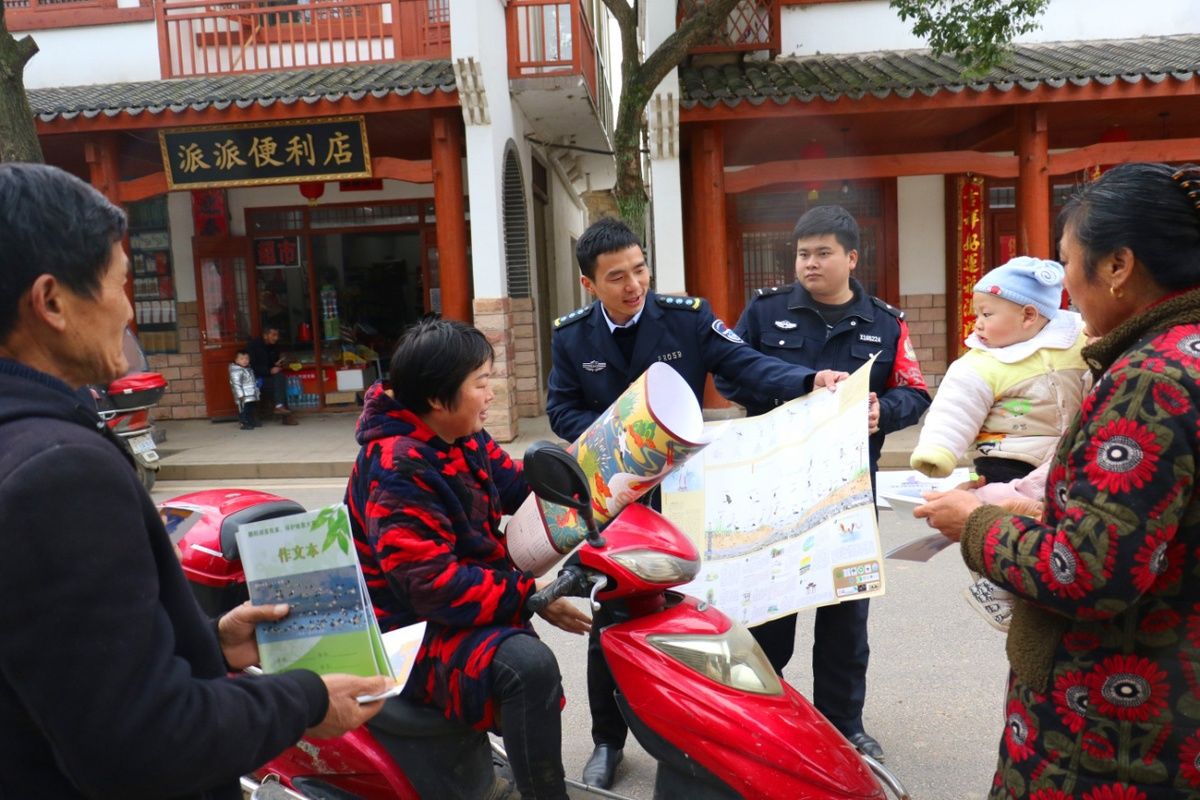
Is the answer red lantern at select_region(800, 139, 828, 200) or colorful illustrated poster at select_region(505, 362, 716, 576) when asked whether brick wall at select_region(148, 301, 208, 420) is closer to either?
red lantern at select_region(800, 139, 828, 200)

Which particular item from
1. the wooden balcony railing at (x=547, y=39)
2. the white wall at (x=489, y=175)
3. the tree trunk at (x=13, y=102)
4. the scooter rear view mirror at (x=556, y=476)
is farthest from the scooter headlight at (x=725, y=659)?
the wooden balcony railing at (x=547, y=39)

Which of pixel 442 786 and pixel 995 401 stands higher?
pixel 995 401

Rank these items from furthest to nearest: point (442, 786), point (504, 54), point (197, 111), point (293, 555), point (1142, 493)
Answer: point (504, 54) < point (197, 111) < point (442, 786) < point (293, 555) < point (1142, 493)

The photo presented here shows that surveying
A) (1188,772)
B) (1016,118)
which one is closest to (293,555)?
(1188,772)

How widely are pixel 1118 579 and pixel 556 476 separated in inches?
36.3

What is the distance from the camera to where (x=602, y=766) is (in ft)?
9.30

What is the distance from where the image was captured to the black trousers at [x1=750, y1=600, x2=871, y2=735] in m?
2.92

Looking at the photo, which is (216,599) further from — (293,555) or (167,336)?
(167,336)

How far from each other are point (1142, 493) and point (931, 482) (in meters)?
0.95

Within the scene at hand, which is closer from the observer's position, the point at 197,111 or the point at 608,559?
the point at 608,559

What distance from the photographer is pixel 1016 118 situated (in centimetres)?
958

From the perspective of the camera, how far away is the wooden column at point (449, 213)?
975 centimetres

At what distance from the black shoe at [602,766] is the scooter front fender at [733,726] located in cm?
88

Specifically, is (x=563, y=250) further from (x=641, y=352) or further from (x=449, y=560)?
(x=449, y=560)
